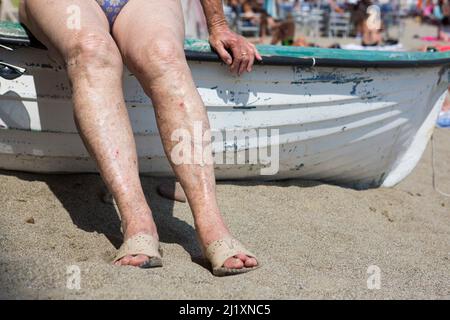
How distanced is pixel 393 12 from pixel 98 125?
15.8 m

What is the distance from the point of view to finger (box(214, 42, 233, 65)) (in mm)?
2775

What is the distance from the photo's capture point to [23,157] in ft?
9.55

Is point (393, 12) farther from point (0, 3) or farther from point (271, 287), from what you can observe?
point (271, 287)

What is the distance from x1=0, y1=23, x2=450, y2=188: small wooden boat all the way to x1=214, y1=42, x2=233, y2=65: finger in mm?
30

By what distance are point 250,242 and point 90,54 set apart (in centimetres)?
98

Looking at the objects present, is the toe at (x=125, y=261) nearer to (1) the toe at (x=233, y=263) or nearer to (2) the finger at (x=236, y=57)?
(1) the toe at (x=233, y=263)

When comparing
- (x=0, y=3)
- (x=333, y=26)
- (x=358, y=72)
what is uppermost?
(x=358, y=72)

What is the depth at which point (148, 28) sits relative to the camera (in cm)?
230

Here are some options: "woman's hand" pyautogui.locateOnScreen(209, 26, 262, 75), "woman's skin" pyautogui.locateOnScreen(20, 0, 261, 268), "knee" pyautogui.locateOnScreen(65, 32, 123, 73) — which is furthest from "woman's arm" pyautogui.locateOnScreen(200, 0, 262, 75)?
"knee" pyautogui.locateOnScreen(65, 32, 123, 73)

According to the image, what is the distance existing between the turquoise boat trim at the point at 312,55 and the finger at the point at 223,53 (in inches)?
1.0

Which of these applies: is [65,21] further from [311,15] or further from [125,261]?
[311,15]

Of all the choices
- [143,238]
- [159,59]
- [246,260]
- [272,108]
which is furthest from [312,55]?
[143,238]

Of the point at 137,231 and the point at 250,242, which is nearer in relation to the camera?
the point at 137,231

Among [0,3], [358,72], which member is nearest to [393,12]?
[0,3]
